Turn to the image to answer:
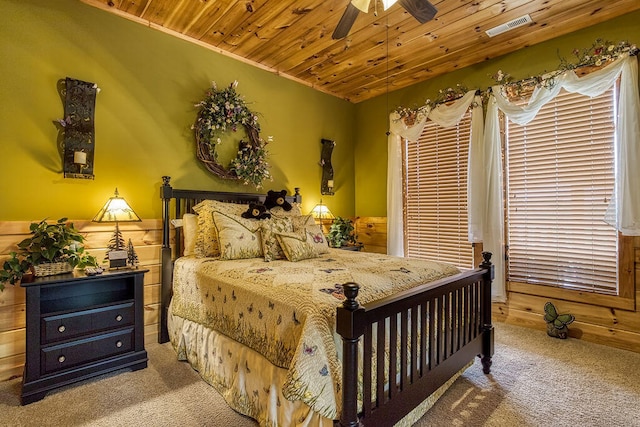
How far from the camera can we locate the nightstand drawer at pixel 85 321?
216 centimetres

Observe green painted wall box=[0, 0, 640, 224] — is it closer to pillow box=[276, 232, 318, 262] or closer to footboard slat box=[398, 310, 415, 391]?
pillow box=[276, 232, 318, 262]

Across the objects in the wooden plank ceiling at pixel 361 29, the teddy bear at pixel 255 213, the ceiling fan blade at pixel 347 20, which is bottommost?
the teddy bear at pixel 255 213

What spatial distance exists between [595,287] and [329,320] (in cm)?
291

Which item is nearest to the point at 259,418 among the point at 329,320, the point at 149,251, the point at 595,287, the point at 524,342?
the point at 329,320

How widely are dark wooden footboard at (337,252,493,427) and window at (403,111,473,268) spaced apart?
5.15 ft

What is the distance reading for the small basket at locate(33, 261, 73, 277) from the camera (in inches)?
87.1

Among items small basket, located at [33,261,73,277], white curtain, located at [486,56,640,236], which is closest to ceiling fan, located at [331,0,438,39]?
white curtain, located at [486,56,640,236]

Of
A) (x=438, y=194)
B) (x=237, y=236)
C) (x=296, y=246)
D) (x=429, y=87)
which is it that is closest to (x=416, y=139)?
(x=429, y=87)

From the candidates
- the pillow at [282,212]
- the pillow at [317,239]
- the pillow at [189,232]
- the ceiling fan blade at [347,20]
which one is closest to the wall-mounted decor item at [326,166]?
the pillow at [282,212]

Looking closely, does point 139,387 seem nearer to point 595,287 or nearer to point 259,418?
point 259,418

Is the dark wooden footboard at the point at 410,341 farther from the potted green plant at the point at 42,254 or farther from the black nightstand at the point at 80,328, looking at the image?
the potted green plant at the point at 42,254

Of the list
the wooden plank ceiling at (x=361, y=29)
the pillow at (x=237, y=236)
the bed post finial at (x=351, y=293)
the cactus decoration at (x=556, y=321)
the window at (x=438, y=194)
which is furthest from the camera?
the window at (x=438, y=194)

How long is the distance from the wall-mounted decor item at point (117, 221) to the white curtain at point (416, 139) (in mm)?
3037

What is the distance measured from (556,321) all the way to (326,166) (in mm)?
3136
